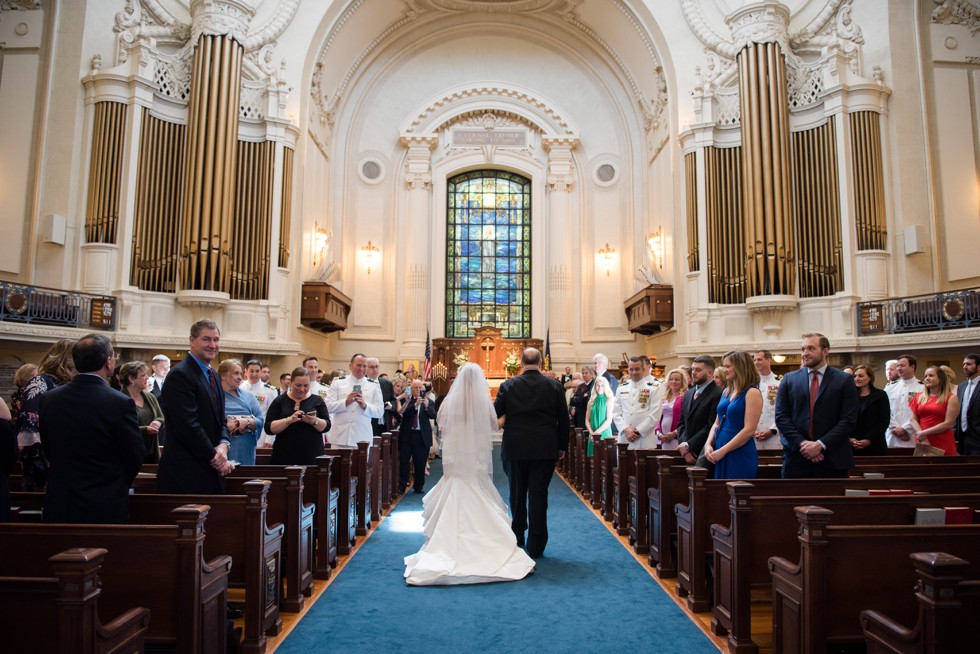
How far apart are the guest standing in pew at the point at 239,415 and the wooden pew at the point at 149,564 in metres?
2.15

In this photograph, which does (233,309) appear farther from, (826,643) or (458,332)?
(826,643)

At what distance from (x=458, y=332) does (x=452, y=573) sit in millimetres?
13526

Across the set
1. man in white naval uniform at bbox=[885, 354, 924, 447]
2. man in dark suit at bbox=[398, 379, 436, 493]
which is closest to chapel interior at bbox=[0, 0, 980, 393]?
man in white naval uniform at bbox=[885, 354, 924, 447]

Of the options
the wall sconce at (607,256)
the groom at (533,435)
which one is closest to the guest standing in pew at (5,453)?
the groom at (533,435)

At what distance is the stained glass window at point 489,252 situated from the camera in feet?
60.8

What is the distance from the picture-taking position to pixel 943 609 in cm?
222

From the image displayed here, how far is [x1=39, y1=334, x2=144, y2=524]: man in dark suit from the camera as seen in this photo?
3.12 metres

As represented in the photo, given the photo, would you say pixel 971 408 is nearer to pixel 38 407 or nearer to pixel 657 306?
pixel 38 407

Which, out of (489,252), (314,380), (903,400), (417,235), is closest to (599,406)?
(903,400)

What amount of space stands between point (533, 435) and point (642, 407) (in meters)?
1.97

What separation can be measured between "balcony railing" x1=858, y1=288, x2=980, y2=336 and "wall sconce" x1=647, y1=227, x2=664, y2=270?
15.6 feet

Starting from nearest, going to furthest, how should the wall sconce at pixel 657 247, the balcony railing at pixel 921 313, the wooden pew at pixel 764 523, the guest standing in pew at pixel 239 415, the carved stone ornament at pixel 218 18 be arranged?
the wooden pew at pixel 764 523 < the guest standing in pew at pixel 239 415 < the balcony railing at pixel 921 313 < the carved stone ornament at pixel 218 18 < the wall sconce at pixel 657 247

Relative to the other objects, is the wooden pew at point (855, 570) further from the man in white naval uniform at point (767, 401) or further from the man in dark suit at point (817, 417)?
the man in white naval uniform at point (767, 401)

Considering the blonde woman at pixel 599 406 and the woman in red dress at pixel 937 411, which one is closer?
the woman in red dress at pixel 937 411
